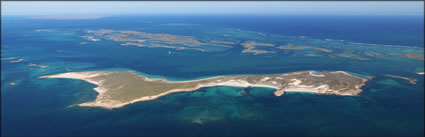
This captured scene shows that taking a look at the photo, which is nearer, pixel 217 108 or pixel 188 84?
pixel 217 108

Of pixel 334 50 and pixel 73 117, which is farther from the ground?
pixel 334 50

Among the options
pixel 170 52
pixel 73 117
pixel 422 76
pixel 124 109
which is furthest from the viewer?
pixel 170 52

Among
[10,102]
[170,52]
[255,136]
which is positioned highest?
[170,52]

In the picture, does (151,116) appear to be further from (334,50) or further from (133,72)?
(334,50)

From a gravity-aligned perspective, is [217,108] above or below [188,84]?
below

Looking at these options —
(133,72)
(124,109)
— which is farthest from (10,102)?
(133,72)

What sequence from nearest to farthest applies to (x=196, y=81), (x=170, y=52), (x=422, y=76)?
(x=196, y=81)
(x=422, y=76)
(x=170, y=52)

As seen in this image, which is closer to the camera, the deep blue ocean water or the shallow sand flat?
the deep blue ocean water

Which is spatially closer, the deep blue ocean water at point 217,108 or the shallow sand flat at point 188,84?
the deep blue ocean water at point 217,108
